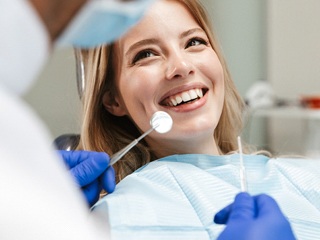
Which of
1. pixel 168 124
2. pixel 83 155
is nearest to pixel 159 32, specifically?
pixel 168 124

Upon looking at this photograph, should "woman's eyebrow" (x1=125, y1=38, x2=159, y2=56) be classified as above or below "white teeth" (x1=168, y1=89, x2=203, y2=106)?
above

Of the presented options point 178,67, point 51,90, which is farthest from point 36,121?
point 51,90

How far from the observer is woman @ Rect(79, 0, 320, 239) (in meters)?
1.21

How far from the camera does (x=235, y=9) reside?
357 cm

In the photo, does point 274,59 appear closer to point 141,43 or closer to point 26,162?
point 141,43

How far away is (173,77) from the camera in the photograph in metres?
1.36

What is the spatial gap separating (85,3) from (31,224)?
27cm

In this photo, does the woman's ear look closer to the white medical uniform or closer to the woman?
the woman

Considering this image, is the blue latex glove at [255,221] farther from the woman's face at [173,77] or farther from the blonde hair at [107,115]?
the blonde hair at [107,115]

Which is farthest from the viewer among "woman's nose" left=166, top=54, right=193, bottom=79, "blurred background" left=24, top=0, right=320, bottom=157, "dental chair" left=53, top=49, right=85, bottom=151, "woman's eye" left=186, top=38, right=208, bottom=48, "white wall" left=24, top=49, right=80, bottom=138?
"blurred background" left=24, top=0, right=320, bottom=157

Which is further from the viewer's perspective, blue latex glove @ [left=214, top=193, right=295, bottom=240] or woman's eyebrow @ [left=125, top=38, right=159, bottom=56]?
woman's eyebrow @ [left=125, top=38, right=159, bottom=56]

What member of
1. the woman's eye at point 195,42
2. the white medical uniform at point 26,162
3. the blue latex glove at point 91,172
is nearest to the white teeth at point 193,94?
the woman's eye at point 195,42

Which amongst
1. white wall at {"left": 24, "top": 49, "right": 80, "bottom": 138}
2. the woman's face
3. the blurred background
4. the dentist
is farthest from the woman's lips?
the blurred background

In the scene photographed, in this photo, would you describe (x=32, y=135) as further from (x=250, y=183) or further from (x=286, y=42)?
(x=286, y=42)
